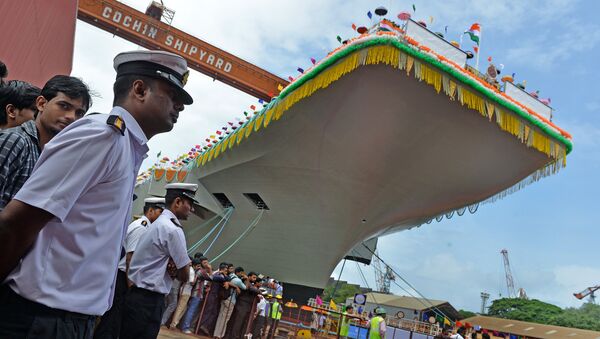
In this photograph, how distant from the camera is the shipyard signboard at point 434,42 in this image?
8.22 metres

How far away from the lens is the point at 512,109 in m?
8.29

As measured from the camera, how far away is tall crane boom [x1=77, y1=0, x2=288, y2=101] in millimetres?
17469

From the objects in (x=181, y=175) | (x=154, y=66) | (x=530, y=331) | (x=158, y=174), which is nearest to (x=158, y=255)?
(x=154, y=66)

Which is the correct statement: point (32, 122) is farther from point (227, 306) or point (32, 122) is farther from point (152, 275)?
point (227, 306)

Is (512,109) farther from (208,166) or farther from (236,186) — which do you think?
(208,166)

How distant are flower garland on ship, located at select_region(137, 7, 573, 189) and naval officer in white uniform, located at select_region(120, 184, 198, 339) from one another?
19.3ft

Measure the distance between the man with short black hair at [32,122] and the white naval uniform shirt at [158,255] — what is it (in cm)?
101

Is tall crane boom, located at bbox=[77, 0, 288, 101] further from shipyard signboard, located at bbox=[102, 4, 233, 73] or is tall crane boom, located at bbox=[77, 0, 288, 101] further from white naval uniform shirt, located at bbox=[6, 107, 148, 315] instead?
white naval uniform shirt, located at bbox=[6, 107, 148, 315]

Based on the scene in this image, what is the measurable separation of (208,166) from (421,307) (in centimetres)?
2477

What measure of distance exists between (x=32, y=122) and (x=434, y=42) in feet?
25.2

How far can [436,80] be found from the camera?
7898 mm

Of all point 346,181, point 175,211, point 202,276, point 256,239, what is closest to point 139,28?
point 256,239

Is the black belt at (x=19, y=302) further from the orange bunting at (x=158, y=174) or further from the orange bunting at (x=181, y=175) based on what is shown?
the orange bunting at (x=158, y=174)

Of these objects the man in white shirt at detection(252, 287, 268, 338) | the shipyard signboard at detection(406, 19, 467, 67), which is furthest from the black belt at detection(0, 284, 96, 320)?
the shipyard signboard at detection(406, 19, 467, 67)
